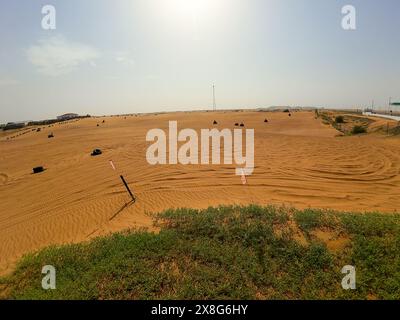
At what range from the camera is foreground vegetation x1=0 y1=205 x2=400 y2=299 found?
4422 millimetres

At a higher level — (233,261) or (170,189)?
(170,189)

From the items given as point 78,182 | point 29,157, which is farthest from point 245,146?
point 29,157

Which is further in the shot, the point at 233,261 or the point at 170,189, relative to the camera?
the point at 170,189

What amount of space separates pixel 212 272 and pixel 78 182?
9.17 meters

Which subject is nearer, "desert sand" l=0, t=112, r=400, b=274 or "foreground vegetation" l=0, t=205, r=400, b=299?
"foreground vegetation" l=0, t=205, r=400, b=299

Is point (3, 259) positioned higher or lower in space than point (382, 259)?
lower

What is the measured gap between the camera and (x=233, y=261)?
505 cm

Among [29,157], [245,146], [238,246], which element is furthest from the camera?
[29,157]

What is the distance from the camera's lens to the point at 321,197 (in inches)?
331

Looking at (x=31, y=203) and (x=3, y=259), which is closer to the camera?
(x=3, y=259)

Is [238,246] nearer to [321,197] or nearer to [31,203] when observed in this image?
[321,197]

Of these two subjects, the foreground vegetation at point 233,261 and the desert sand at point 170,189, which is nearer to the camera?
the foreground vegetation at point 233,261

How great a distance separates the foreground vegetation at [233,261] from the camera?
4.42 m

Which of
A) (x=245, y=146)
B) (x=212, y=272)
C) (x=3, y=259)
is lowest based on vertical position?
(x=3, y=259)
